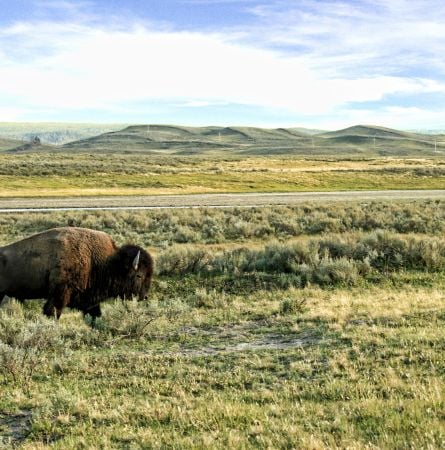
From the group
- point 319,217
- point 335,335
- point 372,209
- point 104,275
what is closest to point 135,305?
point 104,275

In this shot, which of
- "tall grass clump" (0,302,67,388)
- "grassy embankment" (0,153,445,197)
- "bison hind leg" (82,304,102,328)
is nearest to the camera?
"tall grass clump" (0,302,67,388)

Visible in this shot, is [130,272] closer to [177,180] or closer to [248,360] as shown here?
[248,360]

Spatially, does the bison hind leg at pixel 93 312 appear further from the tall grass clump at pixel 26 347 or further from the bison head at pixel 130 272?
the tall grass clump at pixel 26 347

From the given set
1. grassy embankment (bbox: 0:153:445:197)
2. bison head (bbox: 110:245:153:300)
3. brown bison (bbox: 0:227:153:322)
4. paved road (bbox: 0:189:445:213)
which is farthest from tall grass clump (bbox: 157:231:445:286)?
grassy embankment (bbox: 0:153:445:197)

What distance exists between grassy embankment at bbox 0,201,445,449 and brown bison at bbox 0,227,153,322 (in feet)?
1.35

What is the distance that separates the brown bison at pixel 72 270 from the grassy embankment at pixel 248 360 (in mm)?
413

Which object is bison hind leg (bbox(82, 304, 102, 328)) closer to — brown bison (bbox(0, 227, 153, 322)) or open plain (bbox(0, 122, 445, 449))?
brown bison (bbox(0, 227, 153, 322))

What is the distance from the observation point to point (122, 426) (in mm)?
5449

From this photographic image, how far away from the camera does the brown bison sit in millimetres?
9625

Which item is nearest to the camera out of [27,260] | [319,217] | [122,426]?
[122,426]

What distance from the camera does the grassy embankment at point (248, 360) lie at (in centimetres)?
519

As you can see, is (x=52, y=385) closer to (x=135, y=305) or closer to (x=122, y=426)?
(x=122, y=426)

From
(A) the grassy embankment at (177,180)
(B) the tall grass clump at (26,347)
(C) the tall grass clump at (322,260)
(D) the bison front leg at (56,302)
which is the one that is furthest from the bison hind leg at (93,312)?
(A) the grassy embankment at (177,180)

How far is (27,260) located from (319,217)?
20677 mm
